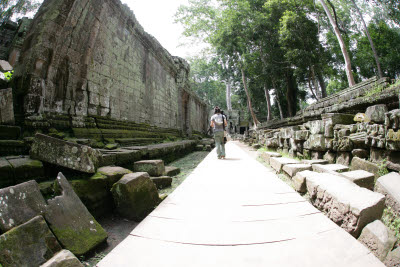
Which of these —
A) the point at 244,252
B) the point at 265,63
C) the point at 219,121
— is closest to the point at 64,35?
the point at 219,121

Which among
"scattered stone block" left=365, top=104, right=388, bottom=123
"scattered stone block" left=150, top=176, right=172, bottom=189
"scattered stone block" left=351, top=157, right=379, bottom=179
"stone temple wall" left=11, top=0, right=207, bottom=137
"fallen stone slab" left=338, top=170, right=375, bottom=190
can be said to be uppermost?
"stone temple wall" left=11, top=0, right=207, bottom=137

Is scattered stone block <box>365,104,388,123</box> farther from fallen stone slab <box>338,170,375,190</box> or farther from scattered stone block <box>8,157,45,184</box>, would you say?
scattered stone block <box>8,157,45,184</box>

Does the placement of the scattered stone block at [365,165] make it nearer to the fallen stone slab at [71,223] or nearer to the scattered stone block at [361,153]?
the scattered stone block at [361,153]

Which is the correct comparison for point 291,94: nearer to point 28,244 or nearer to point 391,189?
point 391,189

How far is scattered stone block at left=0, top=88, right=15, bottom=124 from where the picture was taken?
2.62m

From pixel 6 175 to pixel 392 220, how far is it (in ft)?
11.7

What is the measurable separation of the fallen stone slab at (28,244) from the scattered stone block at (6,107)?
221cm

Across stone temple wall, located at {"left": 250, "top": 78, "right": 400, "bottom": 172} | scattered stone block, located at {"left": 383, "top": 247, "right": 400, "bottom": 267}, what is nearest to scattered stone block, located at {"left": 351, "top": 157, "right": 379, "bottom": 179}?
stone temple wall, located at {"left": 250, "top": 78, "right": 400, "bottom": 172}

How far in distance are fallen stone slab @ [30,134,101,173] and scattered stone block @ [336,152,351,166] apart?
3.71 meters

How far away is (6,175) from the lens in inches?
71.8

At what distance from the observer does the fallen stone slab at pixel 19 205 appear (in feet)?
4.25

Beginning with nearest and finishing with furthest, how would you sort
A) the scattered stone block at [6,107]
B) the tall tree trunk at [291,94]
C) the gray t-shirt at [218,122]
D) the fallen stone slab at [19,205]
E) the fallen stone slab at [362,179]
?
the fallen stone slab at [19,205] < the fallen stone slab at [362,179] < the scattered stone block at [6,107] < the gray t-shirt at [218,122] < the tall tree trunk at [291,94]

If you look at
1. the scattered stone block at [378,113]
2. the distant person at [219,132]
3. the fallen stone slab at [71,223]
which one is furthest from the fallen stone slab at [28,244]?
the distant person at [219,132]

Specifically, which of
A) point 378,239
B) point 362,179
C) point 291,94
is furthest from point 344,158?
point 291,94
